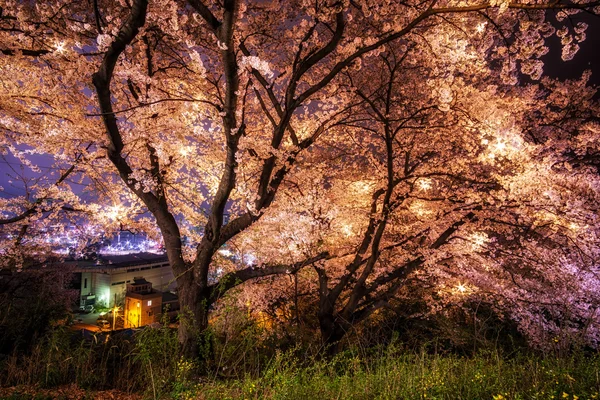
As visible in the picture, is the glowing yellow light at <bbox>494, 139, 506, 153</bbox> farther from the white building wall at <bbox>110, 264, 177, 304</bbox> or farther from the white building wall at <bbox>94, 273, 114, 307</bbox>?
the white building wall at <bbox>94, 273, 114, 307</bbox>

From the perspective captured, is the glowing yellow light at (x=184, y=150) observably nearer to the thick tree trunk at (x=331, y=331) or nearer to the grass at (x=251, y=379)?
the grass at (x=251, y=379)

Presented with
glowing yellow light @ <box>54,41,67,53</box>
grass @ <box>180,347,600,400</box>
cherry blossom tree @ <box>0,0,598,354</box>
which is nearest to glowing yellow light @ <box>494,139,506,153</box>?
cherry blossom tree @ <box>0,0,598,354</box>

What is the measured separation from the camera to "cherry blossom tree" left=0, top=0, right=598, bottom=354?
532cm

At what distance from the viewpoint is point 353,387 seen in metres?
3.96

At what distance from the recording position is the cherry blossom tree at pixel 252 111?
17.5 feet

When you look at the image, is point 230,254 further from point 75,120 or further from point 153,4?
point 153,4

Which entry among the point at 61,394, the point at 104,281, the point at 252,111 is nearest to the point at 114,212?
the point at 252,111

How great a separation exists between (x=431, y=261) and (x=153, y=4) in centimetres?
978

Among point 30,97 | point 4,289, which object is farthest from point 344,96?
point 4,289

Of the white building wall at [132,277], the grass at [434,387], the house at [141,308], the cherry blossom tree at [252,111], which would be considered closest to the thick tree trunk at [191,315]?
the cherry blossom tree at [252,111]

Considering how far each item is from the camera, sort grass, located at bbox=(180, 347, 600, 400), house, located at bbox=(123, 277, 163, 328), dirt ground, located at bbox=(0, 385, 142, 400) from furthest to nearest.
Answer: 1. house, located at bbox=(123, 277, 163, 328)
2. dirt ground, located at bbox=(0, 385, 142, 400)
3. grass, located at bbox=(180, 347, 600, 400)

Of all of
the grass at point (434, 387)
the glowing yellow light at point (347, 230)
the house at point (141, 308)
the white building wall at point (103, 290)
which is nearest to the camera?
the grass at point (434, 387)

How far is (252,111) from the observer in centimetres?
1220

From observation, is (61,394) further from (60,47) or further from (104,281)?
(104,281)
